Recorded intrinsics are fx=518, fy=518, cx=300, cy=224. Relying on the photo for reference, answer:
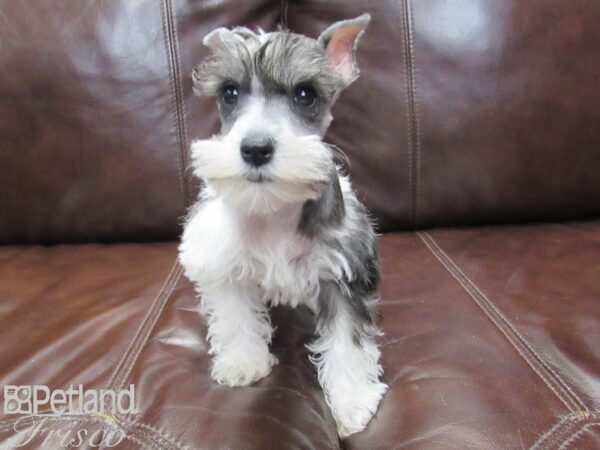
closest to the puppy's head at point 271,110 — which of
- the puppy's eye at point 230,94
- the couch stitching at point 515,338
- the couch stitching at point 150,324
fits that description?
the puppy's eye at point 230,94

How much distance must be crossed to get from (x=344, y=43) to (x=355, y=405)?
3.04 feet

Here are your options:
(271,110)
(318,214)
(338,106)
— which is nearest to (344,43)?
(271,110)

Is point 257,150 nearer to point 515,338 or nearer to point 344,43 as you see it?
point 344,43

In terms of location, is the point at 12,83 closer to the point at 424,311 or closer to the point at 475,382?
the point at 424,311

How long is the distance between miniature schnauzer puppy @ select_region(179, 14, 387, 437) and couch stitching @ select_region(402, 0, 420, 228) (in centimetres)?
56

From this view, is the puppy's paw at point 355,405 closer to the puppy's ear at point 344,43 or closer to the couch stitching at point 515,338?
the couch stitching at point 515,338

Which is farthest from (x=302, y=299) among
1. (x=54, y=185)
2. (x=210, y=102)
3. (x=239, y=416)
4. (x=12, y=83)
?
(x=12, y=83)

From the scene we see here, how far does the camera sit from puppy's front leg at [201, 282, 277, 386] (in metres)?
1.27

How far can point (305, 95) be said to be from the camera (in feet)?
4.21

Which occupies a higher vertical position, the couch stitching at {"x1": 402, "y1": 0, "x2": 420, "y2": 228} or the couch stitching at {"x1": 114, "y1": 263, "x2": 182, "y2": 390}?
the couch stitching at {"x1": 402, "y1": 0, "x2": 420, "y2": 228}

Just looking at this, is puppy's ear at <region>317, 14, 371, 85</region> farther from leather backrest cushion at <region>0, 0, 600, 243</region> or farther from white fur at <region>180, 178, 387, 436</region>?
leather backrest cushion at <region>0, 0, 600, 243</region>

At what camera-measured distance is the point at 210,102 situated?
1.91 m

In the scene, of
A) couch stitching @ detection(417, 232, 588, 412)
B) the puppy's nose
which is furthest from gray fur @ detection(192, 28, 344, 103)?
couch stitching @ detection(417, 232, 588, 412)

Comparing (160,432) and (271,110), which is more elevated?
(271,110)
